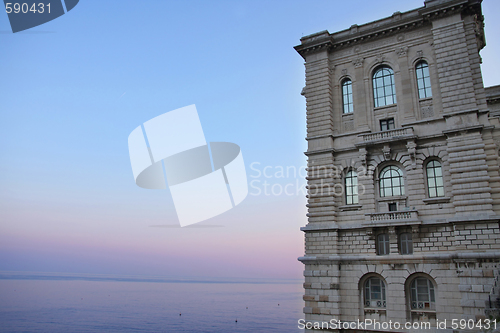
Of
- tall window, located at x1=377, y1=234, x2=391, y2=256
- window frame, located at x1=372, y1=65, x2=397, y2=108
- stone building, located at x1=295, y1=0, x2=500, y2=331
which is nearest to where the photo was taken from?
stone building, located at x1=295, y1=0, x2=500, y2=331

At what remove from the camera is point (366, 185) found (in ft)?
90.5

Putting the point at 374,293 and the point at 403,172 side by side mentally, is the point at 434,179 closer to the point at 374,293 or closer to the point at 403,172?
the point at 403,172

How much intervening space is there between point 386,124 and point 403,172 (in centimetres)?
404

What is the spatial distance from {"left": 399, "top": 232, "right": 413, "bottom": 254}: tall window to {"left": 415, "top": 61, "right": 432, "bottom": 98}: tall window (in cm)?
1044

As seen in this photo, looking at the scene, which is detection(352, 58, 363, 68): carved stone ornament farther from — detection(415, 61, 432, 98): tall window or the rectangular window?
the rectangular window

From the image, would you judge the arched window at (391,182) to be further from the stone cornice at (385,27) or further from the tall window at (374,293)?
the stone cornice at (385,27)

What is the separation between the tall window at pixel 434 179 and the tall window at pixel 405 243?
10.6 feet

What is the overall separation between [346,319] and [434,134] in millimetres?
14315

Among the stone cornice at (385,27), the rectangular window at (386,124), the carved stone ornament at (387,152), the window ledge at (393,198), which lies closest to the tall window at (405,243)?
the window ledge at (393,198)

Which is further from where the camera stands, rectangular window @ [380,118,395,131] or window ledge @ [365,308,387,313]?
rectangular window @ [380,118,395,131]

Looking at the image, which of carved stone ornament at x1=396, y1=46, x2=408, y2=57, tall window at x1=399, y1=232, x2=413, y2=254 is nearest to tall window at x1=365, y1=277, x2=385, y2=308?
tall window at x1=399, y1=232, x2=413, y2=254

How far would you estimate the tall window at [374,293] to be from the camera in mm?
25391

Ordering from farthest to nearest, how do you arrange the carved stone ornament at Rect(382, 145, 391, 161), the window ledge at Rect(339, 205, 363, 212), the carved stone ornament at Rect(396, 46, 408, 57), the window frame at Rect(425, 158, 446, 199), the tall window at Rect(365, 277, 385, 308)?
1. the carved stone ornament at Rect(396, 46, 408, 57)
2. the window ledge at Rect(339, 205, 363, 212)
3. the carved stone ornament at Rect(382, 145, 391, 161)
4. the tall window at Rect(365, 277, 385, 308)
5. the window frame at Rect(425, 158, 446, 199)

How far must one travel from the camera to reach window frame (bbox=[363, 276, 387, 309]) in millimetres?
25303
